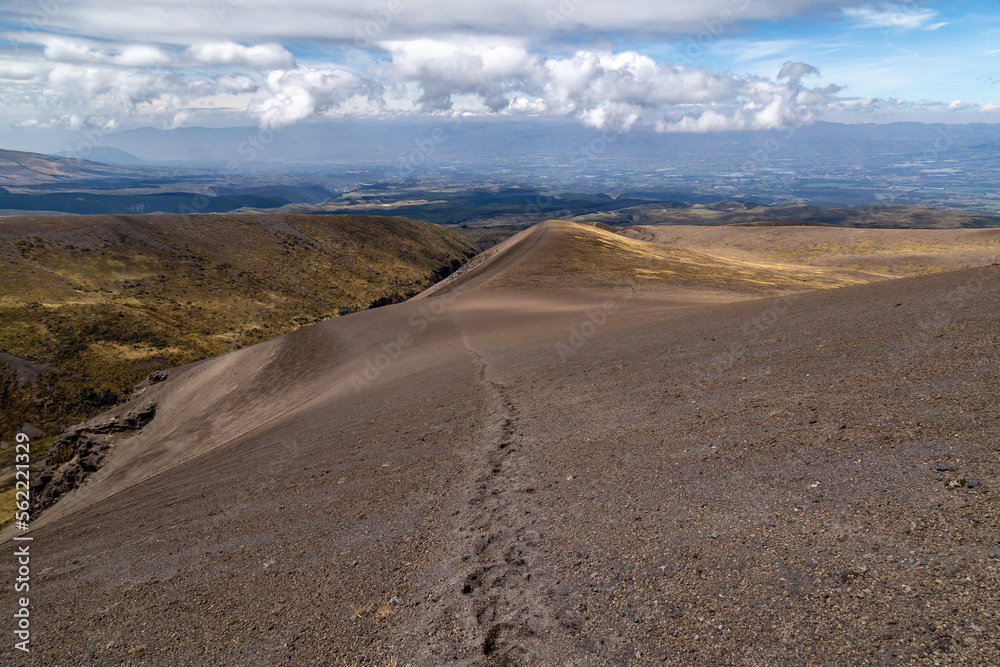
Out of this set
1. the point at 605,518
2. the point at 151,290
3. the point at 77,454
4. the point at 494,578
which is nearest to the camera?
the point at 494,578

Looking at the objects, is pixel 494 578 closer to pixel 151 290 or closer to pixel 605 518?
pixel 605 518

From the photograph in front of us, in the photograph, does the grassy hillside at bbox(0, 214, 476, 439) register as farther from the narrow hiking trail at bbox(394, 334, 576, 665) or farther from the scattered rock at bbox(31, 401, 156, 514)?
the narrow hiking trail at bbox(394, 334, 576, 665)

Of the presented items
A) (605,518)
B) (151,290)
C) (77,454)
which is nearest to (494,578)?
(605,518)

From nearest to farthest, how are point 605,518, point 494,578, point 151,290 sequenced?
point 494,578
point 605,518
point 151,290

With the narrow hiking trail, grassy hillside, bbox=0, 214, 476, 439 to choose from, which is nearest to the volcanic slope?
the narrow hiking trail

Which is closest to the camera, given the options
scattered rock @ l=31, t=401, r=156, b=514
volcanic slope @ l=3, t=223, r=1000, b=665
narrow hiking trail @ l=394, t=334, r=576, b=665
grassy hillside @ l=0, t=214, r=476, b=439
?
volcanic slope @ l=3, t=223, r=1000, b=665

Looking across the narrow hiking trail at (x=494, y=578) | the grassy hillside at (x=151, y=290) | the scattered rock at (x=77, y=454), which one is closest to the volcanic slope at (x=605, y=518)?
the narrow hiking trail at (x=494, y=578)
